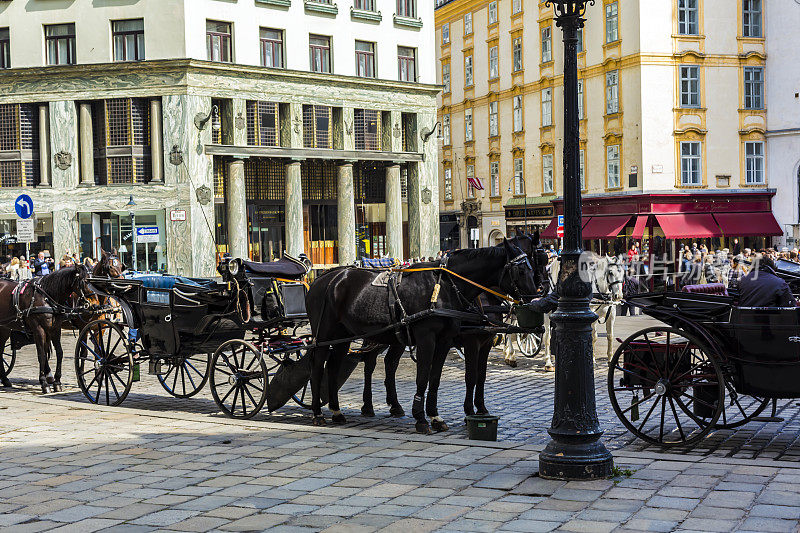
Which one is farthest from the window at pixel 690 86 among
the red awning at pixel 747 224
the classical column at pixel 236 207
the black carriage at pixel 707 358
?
the black carriage at pixel 707 358

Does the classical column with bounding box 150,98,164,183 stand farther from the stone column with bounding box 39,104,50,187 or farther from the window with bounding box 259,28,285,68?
the window with bounding box 259,28,285,68

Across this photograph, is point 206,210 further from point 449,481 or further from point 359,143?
point 449,481

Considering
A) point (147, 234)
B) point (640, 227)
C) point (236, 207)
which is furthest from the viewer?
point (640, 227)

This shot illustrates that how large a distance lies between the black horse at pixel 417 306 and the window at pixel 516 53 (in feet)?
140

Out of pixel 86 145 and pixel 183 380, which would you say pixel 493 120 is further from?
pixel 183 380

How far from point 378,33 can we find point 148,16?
34.5 ft

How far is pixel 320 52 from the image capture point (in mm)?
43094

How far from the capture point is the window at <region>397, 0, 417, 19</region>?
4566cm

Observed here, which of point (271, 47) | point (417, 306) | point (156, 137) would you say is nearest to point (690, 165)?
Result: point (271, 47)

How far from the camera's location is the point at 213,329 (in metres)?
12.7

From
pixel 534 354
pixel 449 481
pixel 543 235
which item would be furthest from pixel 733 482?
pixel 543 235

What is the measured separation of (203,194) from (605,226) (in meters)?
18.2

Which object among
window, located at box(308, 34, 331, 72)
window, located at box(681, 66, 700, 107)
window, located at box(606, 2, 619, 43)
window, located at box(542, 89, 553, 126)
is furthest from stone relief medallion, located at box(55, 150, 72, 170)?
window, located at box(681, 66, 700, 107)

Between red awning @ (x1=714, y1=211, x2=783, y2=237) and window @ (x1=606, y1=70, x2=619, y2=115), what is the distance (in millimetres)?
6699
